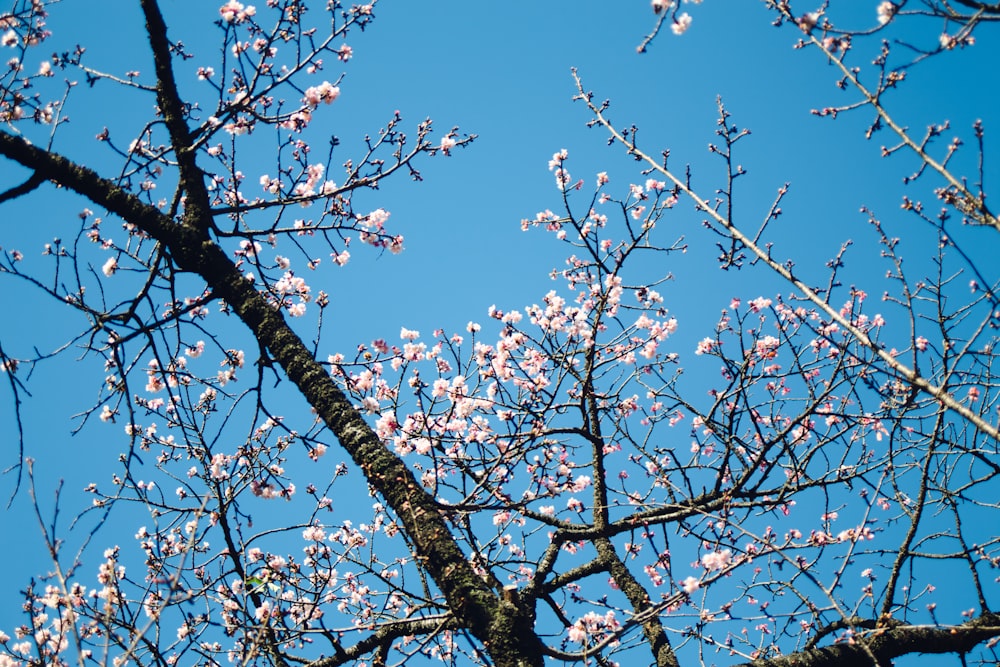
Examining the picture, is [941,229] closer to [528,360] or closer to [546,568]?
[546,568]

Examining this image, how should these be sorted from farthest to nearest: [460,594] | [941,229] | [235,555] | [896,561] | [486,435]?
1. [486,435]
2. [896,561]
3. [235,555]
4. [941,229]
5. [460,594]

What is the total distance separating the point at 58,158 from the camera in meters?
3.06

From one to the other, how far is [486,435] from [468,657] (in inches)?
85.1

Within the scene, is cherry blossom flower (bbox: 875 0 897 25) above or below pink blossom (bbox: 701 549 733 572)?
above

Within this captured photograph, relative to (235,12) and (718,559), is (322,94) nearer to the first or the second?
(235,12)

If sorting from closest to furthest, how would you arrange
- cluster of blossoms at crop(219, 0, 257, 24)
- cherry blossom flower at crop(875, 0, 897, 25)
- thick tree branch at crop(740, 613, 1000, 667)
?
cherry blossom flower at crop(875, 0, 897, 25), thick tree branch at crop(740, 613, 1000, 667), cluster of blossoms at crop(219, 0, 257, 24)

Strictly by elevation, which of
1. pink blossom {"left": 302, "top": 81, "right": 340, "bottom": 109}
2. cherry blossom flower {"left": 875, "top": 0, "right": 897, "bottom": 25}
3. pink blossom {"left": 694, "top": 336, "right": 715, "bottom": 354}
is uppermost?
pink blossom {"left": 302, "top": 81, "right": 340, "bottom": 109}

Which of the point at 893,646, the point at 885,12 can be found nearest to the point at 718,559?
the point at 893,646

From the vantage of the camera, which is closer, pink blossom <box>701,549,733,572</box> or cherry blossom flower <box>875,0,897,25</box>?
cherry blossom flower <box>875,0,897,25</box>

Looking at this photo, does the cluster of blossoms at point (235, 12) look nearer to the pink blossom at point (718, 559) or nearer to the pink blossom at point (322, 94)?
the pink blossom at point (322, 94)

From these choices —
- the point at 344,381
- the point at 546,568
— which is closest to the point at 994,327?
the point at 546,568

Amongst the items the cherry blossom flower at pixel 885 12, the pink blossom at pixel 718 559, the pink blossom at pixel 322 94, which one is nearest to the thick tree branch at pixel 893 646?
the pink blossom at pixel 718 559

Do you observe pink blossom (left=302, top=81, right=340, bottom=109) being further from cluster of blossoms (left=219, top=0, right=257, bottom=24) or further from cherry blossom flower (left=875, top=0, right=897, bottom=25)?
cherry blossom flower (left=875, top=0, right=897, bottom=25)

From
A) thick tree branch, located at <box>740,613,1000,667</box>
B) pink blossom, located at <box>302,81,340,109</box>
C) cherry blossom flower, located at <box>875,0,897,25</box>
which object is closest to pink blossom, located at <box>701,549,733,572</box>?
thick tree branch, located at <box>740,613,1000,667</box>
